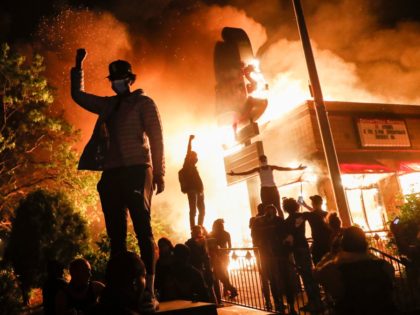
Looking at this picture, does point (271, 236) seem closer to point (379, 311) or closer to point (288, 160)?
point (379, 311)

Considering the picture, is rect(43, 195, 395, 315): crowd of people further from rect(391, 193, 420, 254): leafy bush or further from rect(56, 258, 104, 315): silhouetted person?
rect(391, 193, 420, 254): leafy bush

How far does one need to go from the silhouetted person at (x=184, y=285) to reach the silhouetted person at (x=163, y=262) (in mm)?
111

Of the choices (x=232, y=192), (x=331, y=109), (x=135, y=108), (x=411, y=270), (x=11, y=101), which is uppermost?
(x=11, y=101)

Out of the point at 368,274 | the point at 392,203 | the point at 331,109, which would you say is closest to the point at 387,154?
the point at 392,203

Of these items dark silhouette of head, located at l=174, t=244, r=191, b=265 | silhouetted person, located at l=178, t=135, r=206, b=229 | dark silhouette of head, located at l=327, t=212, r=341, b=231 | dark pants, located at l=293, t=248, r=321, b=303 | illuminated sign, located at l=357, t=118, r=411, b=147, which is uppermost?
illuminated sign, located at l=357, t=118, r=411, b=147

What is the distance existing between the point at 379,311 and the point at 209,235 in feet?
22.8

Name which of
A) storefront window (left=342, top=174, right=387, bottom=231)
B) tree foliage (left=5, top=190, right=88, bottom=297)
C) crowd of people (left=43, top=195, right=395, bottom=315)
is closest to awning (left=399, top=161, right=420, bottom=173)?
storefront window (left=342, top=174, right=387, bottom=231)

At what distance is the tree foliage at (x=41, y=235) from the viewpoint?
15.4 metres

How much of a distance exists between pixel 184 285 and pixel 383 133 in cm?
1858

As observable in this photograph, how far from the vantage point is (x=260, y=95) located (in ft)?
56.5

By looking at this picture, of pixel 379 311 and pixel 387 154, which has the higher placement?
pixel 387 154

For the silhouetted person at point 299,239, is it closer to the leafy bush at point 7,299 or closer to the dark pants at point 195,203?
the dark pants at point 195,203

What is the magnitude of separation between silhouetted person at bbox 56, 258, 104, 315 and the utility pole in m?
5.64

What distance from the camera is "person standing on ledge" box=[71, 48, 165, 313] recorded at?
3.49 metres
